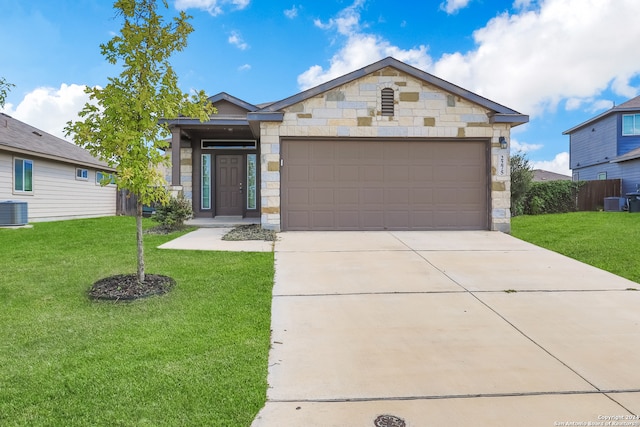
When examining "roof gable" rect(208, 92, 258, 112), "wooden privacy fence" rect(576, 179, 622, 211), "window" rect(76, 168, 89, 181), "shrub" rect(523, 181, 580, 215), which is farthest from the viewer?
"wooden privacy fence" rect(576, 179, 622, 211)

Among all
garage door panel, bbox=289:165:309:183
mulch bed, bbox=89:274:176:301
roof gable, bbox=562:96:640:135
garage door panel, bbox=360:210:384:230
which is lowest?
mulch bed, bbox=89:274:176:301

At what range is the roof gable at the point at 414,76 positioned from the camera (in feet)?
31.2

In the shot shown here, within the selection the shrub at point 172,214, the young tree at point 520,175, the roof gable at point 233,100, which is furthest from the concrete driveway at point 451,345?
the young tree at point 520,175

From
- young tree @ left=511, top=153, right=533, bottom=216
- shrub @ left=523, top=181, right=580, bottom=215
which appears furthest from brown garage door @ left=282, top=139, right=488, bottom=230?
shrub @ left=523, top=181, right=580, bottom=215

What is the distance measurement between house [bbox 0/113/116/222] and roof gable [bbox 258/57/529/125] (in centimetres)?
625

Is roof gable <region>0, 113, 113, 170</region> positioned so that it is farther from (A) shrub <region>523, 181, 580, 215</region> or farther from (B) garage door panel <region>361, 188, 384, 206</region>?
(A) shrub <region>523, 181, 580, 215</region>

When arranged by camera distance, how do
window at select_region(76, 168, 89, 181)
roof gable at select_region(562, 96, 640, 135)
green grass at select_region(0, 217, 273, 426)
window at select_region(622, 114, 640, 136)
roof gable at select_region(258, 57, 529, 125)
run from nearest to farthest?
green grass at select_region(0, 217, 273, 426), roof gable at select_region(258, 57, 529, 125), window at select_region(76, 168, 89, 181), roof gable at select_region(562, 96, 640, 135), window at select_region(622, 114, 640, 136)

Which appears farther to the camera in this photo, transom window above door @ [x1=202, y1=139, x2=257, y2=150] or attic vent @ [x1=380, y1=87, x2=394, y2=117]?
transom window above door @ [x1=202, y1=139, x2=257, y2=150]

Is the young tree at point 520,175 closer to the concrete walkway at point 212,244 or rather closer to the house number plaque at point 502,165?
the house number plaque at point 502,165

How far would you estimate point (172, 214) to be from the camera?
10.3m

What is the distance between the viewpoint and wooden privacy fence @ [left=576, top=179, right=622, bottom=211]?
59.6 ft

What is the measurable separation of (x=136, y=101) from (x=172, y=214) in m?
6.08

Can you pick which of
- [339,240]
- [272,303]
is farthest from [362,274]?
[339,240]

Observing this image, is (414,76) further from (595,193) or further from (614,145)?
(614,145)
